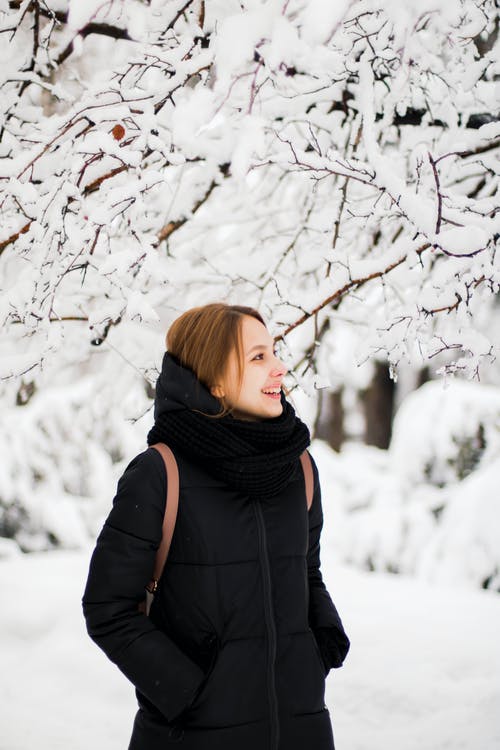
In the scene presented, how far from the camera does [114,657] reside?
1592 millimetres

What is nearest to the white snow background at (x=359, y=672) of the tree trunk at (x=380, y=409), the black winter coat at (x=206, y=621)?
the black winter coat at (x=206, y=621)

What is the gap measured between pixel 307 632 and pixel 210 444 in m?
0.52

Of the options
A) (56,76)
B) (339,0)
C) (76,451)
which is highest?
(56,76)

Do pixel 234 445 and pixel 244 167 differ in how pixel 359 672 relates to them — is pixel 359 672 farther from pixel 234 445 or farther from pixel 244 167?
pixel 244 167

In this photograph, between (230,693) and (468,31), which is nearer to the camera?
(230,693)

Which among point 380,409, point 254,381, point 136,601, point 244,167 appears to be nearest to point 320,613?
point 136,601

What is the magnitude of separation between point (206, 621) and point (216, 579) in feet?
0.31

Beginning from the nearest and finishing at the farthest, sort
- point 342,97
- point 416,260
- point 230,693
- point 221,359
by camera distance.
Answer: point 230,693 < point 221,359 < point 416,260 < point 342,97

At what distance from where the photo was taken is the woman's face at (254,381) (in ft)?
5.81

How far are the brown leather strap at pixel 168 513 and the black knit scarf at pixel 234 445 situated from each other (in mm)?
48

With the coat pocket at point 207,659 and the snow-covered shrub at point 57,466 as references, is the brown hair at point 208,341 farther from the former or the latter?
the snow-covered shrub at point 57,466

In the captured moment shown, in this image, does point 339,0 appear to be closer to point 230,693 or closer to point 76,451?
point 230,693

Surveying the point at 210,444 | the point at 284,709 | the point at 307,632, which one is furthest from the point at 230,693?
the point at 210,444

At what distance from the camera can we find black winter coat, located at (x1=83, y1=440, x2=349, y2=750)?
1548 mm
